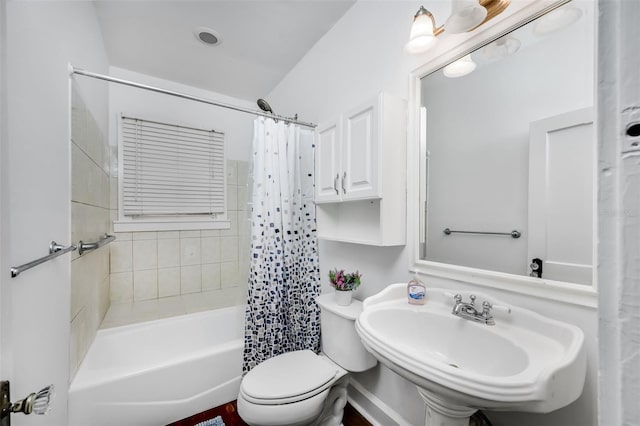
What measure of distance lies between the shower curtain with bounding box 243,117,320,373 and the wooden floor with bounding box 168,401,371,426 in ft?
0.79

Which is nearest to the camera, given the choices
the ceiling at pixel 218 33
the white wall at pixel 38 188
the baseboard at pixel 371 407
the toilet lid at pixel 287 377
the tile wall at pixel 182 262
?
the white wall at pixel 38 188

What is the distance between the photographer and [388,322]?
3.83 feet

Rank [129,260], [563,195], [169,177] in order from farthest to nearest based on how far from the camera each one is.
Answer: [169,177] < [129,260] < [563,195]

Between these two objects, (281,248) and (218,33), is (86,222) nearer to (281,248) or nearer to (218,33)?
(281,248)

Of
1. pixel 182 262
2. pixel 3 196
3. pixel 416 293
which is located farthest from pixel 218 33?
pixel 416 293

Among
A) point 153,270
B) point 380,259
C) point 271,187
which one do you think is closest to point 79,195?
point 271,187

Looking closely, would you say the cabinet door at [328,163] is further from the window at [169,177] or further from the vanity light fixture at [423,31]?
the window at [169,177]

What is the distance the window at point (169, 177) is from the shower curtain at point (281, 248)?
3.77 ft

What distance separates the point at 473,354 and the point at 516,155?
77 cm

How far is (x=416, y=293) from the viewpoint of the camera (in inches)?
47.4

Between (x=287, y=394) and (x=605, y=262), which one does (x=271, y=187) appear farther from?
(x=605, y=262)

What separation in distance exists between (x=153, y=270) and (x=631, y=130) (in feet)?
9.63

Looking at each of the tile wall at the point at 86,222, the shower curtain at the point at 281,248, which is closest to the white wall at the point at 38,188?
the tile wall at the point at 86,222

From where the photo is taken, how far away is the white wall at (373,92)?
0.86 metres
